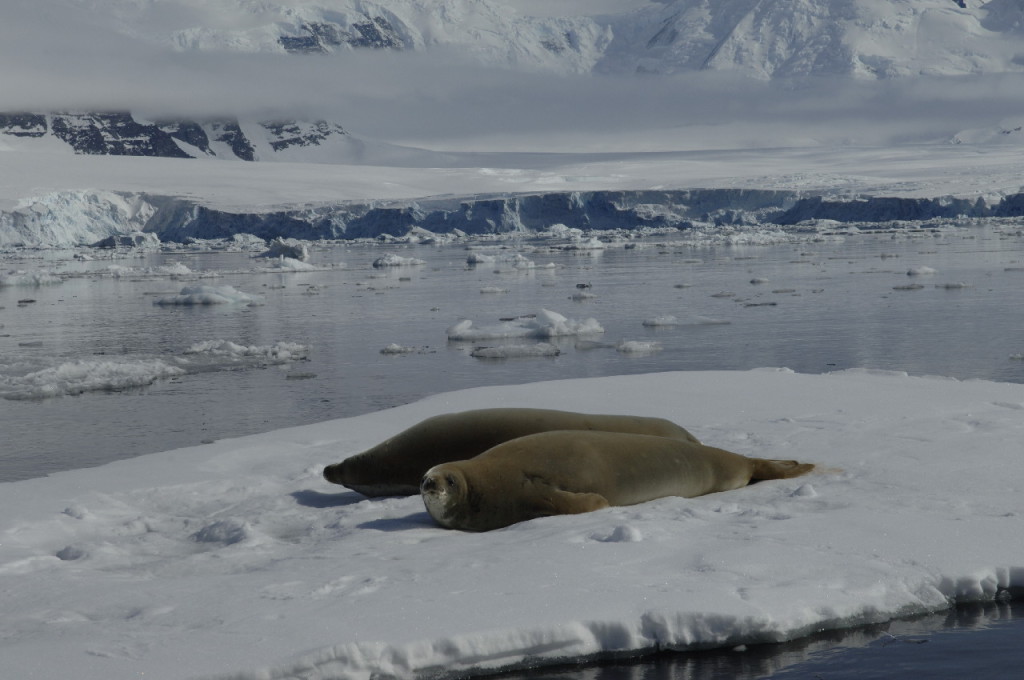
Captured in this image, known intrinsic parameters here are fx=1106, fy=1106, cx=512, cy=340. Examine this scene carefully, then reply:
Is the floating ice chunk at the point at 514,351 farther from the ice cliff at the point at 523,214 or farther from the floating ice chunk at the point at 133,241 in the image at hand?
the floating ice chunk at the point at 133,241

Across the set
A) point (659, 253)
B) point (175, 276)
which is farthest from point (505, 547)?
point (659, 253)

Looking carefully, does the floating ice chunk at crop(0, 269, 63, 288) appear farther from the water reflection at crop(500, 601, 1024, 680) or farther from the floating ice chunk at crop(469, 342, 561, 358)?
the water reflection at crop(500, 601, 1024, 680)

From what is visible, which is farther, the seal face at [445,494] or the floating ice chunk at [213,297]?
the floating ice chunk at [213,297]

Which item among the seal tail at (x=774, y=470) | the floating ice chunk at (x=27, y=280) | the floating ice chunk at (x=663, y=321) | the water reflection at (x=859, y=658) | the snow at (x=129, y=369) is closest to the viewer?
the water reflection at (x=859, y=658)

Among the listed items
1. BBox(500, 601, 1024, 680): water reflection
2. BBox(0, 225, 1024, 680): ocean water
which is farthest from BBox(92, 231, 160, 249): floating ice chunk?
BBox(500, 601, 1024, 680): water reflection

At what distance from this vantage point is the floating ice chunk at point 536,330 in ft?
47.1

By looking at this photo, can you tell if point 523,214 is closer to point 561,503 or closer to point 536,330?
point 536,330

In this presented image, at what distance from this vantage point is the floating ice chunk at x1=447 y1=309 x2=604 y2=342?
1434cm

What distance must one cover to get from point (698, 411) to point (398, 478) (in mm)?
2450

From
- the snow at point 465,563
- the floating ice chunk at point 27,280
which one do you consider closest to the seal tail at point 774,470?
the snow at point 465,563

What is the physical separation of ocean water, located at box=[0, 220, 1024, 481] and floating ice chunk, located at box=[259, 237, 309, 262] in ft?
32.7

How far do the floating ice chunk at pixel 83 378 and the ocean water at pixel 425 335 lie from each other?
0.06 meters

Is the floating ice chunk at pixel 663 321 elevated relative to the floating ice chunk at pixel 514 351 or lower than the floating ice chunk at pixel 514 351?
elevated

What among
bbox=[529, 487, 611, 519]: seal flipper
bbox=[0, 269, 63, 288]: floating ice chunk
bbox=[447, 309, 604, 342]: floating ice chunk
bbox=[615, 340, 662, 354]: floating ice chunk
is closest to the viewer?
bbox=[529, 487, 611, 519]: seal flipper
